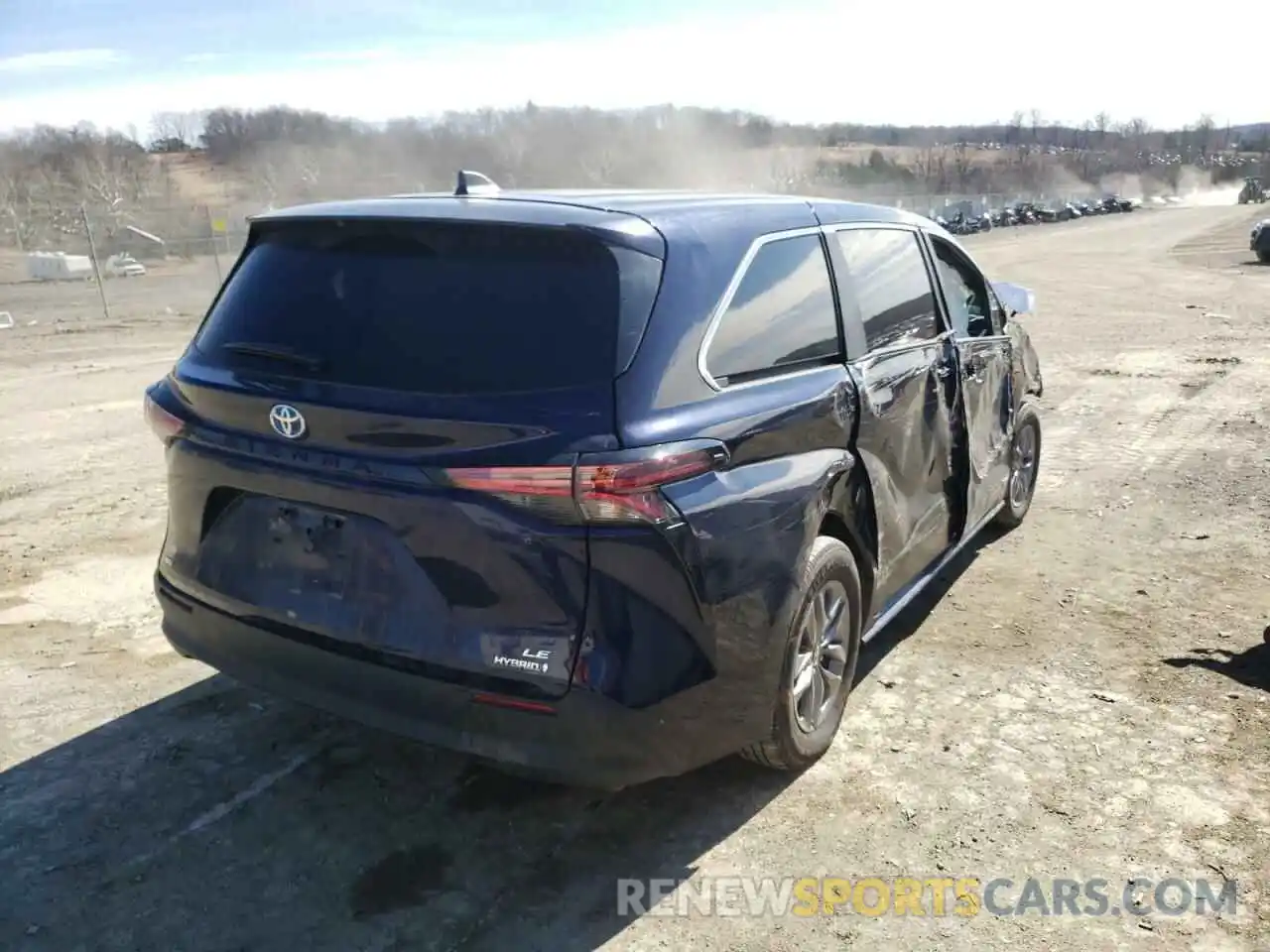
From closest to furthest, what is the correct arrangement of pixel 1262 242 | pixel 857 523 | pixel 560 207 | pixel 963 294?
pixel 560 207, pixel 857 523, pixel 963 294, pixel 1262 242

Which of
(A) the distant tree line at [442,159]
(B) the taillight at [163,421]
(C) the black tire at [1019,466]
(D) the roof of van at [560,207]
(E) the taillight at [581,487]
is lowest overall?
(C) the black tire at [1019,466]

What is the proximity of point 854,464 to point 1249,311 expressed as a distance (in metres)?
16.0

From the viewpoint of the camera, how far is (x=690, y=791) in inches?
137

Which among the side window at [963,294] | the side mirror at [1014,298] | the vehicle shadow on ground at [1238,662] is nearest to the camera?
the vehicle shadow on ground at [1238,662]

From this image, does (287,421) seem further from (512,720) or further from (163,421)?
(512,720)

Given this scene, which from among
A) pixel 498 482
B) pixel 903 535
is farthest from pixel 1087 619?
pixel 498 482

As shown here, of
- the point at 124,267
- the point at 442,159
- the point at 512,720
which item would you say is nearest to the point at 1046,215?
the point at 442,159

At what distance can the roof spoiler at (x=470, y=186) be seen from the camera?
3.53 meters

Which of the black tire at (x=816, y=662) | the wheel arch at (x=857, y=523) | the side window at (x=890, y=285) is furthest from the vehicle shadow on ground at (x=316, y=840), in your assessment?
the side window at (x=890, y=285)

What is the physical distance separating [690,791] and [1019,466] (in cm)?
347

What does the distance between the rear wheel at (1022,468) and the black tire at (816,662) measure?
2499 millimetres

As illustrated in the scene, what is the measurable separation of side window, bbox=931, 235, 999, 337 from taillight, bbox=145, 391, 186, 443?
3.27m

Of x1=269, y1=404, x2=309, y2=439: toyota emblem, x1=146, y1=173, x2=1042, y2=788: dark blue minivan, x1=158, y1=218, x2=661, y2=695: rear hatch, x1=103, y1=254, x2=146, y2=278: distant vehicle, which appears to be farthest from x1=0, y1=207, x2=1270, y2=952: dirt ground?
x1=103, y1=254, x2=146, y2=278: distant vehicle

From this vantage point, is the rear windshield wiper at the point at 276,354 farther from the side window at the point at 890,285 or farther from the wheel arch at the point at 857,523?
the side window at the point at 890,285
